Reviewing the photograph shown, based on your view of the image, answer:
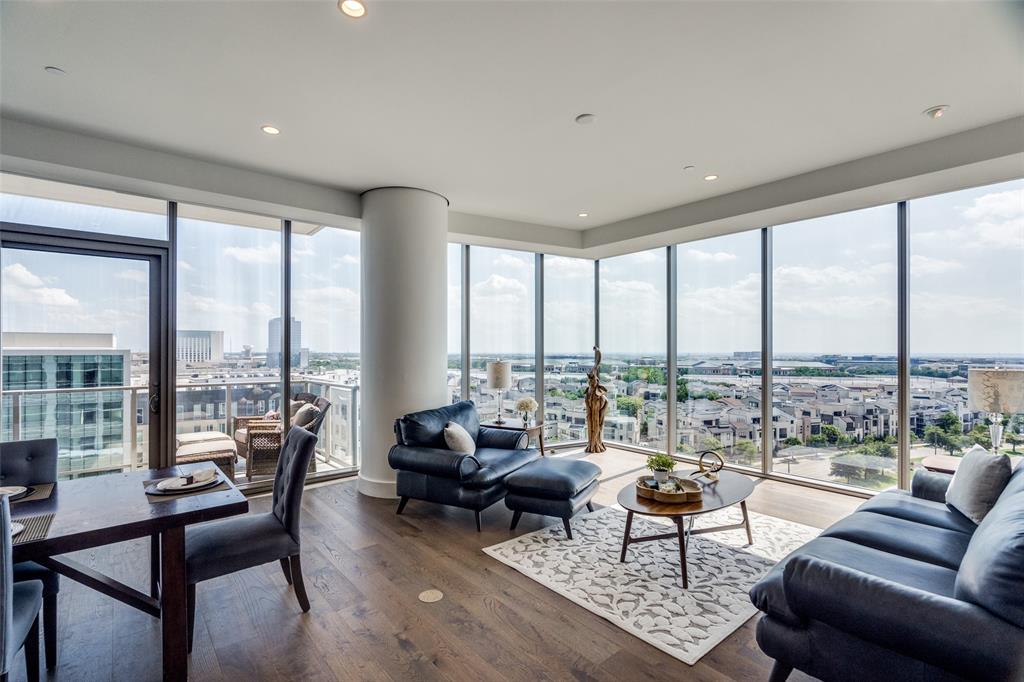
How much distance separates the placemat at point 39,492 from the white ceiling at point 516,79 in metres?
2.20

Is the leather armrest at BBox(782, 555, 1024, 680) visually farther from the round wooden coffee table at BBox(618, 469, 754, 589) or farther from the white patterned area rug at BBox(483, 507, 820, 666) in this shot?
the round wooden coffee table at BBox(618, 469, 754, 589)

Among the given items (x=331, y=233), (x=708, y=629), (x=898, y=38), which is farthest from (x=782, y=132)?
(x=331, y=233)

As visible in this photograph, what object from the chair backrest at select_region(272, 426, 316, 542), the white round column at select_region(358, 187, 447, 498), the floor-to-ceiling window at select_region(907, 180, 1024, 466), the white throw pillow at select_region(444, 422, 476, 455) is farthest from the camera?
the white round column at select_region(358, 187, 447, 498)

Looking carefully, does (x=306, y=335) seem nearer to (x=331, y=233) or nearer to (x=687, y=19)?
(x=331, y=233)

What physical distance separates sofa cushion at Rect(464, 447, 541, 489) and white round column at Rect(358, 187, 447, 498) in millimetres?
909

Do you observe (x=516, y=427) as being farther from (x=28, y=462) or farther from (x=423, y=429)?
(x=28, y=462)

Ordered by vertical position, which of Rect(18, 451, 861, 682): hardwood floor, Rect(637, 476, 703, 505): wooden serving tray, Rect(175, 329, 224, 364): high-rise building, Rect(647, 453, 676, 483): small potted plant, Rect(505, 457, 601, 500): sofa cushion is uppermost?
Rect(175, 329, 224, 364): high-rise building

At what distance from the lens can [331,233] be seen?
5137 millimetres

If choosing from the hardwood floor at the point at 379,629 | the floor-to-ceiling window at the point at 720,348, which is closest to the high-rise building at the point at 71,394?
the hardwood floor at the point at 379,629

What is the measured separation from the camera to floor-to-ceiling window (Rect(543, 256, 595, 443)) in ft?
21.4

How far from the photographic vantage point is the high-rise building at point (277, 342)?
482 centimetres

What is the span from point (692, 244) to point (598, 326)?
1.69m

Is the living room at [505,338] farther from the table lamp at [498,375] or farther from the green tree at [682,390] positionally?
the table lamp at [498,375]

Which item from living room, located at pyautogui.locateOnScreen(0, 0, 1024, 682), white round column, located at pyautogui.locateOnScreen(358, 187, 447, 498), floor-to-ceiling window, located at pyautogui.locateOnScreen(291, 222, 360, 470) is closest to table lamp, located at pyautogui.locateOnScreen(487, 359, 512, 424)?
living room, located at pyautogui.locateOnScreen(0, 0, 1024, 682)
